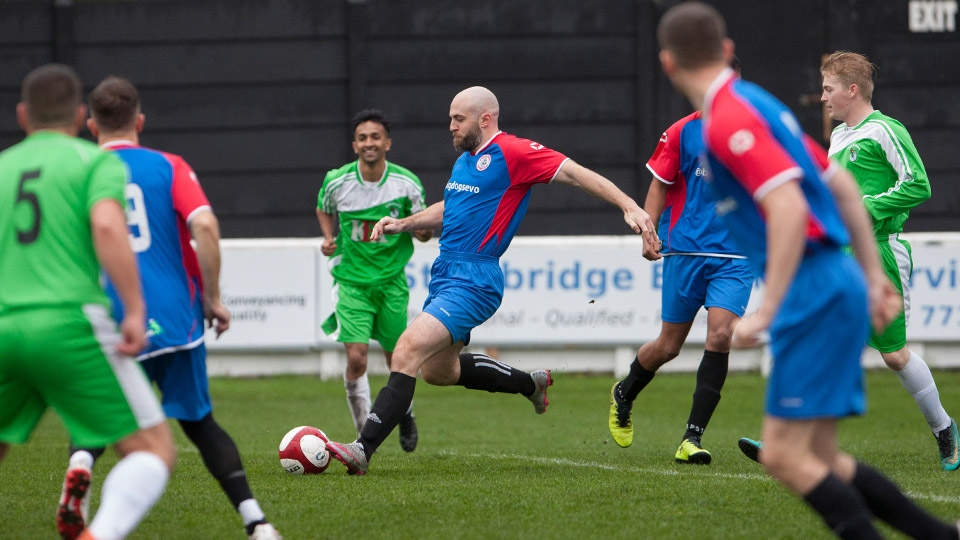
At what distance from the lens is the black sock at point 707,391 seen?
23.6ft

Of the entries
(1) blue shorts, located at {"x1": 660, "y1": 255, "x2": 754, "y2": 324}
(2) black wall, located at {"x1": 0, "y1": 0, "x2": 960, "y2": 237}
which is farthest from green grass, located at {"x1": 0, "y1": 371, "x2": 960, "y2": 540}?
(2) black wall, located at {"x1": 0, "y1": 0, "x2": 960, "y2": 237}

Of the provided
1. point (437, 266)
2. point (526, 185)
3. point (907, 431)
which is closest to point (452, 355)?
point (437, 266)

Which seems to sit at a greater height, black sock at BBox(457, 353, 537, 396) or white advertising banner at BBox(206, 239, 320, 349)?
black sock at BBox(457, 353, 537, 396)

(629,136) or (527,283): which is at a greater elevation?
(629,136)

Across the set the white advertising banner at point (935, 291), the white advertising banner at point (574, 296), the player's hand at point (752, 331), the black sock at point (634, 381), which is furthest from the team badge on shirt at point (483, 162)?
the white advertising banner at point (935, 291)

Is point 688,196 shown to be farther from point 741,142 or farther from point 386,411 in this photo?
point 741,142

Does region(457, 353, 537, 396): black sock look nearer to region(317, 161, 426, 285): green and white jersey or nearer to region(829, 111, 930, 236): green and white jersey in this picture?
region(317, 161, 426, 285): green and white jersey

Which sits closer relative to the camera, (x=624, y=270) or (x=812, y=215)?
(x=812, y=215)

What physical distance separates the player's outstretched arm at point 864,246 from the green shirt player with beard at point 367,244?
17.8 ft

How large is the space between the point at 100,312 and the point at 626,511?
256 centimetres

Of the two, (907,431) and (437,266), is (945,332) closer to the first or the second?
(907,431)

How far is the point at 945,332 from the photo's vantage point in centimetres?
1465

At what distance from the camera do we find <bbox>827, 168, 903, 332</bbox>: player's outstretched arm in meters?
3.81

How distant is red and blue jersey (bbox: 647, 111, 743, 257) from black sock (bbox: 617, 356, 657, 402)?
0.75m
